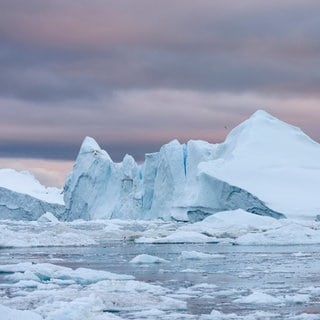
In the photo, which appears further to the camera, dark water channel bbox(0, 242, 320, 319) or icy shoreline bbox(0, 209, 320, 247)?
icy shoreline bbox(0, 209, 320, 247)

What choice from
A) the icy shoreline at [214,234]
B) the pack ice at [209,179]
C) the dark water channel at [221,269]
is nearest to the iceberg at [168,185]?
the pack ice at [209,179]

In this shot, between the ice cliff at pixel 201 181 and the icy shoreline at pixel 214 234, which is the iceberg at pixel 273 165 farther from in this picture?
the icy shoreline at pixel 214 234

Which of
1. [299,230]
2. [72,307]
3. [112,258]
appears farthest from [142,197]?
[72,307]

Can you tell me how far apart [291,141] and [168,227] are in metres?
8.45

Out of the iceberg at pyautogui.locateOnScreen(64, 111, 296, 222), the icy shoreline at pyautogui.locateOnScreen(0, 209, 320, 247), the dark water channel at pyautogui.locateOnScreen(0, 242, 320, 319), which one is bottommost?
the dark water channel at pyautogui.locateOnScreen(0, 242, 320, 319)

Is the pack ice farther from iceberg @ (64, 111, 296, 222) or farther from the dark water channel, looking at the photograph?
the dark water channel

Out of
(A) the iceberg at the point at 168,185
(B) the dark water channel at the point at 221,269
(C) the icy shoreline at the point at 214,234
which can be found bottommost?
(B) the dark water channel at the point at 221,269

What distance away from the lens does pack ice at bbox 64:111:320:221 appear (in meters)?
37.5

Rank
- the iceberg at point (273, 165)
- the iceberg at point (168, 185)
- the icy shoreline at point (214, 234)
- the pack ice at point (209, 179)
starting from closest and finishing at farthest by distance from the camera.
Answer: the icy shoreline at point (214, 234)
the iceberg at point (273, 165)
the pack ice at point (209, 179)
the iceberg at point (168, 185)

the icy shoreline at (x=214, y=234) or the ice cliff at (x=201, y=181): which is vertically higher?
the ice cliff at (x=201, y=181)

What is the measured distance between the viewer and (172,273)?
1938 cm

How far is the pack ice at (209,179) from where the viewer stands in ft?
123

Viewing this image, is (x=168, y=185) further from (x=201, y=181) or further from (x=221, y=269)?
(x=221, y=269)

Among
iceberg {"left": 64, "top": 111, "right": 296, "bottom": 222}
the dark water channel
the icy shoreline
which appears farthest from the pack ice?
the dark water channel
